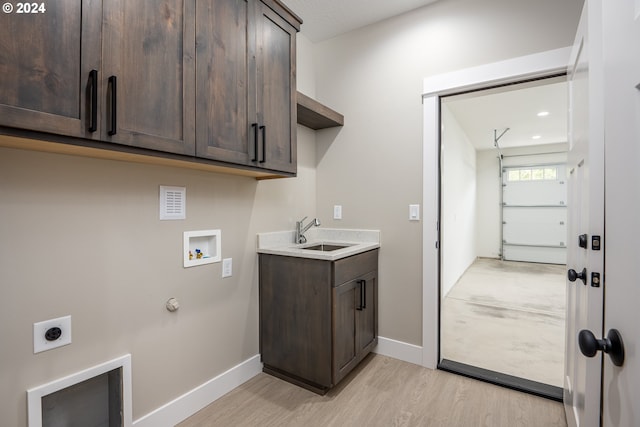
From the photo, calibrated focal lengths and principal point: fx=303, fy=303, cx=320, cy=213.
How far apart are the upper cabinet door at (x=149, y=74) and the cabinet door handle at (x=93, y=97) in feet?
0.09

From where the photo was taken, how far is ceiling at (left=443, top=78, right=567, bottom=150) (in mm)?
3879

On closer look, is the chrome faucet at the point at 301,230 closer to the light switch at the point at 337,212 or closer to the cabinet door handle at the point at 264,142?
the light switch at the point at 337,212

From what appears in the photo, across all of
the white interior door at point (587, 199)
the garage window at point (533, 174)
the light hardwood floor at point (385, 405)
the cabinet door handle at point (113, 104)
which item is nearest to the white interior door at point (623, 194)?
the white interior door at point (587, 199)

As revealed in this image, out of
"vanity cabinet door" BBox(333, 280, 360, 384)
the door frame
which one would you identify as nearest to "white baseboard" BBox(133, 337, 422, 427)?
the door frame

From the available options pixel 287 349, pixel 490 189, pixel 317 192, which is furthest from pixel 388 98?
pixel 490 189

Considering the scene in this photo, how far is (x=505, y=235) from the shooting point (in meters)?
7.27

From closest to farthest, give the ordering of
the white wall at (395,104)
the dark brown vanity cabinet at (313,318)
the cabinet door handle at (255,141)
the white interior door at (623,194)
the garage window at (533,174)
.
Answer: the white interior door at (623,194) < the cabinet door handle at (255,141) < the dark brown vanity cabinet at (313,318) < the white wall at (395,104) < the garage window at (533,174)

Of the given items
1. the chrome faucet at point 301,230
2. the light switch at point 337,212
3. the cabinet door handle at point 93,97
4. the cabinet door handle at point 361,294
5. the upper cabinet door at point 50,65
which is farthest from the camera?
the light switch at point 337,212

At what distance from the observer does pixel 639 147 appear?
54 centimetres

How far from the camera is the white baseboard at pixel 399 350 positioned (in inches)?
93.0

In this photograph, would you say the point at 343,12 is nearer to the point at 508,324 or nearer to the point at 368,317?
the point at 368,317

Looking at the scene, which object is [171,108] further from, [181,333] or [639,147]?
[639,147]

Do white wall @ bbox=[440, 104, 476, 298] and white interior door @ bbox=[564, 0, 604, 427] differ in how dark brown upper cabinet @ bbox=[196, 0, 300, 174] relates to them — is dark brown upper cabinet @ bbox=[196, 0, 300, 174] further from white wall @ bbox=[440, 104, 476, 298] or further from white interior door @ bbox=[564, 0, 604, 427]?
white wall @ bbox=[440, 104, 476, 298]

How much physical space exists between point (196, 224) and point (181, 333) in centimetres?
63
